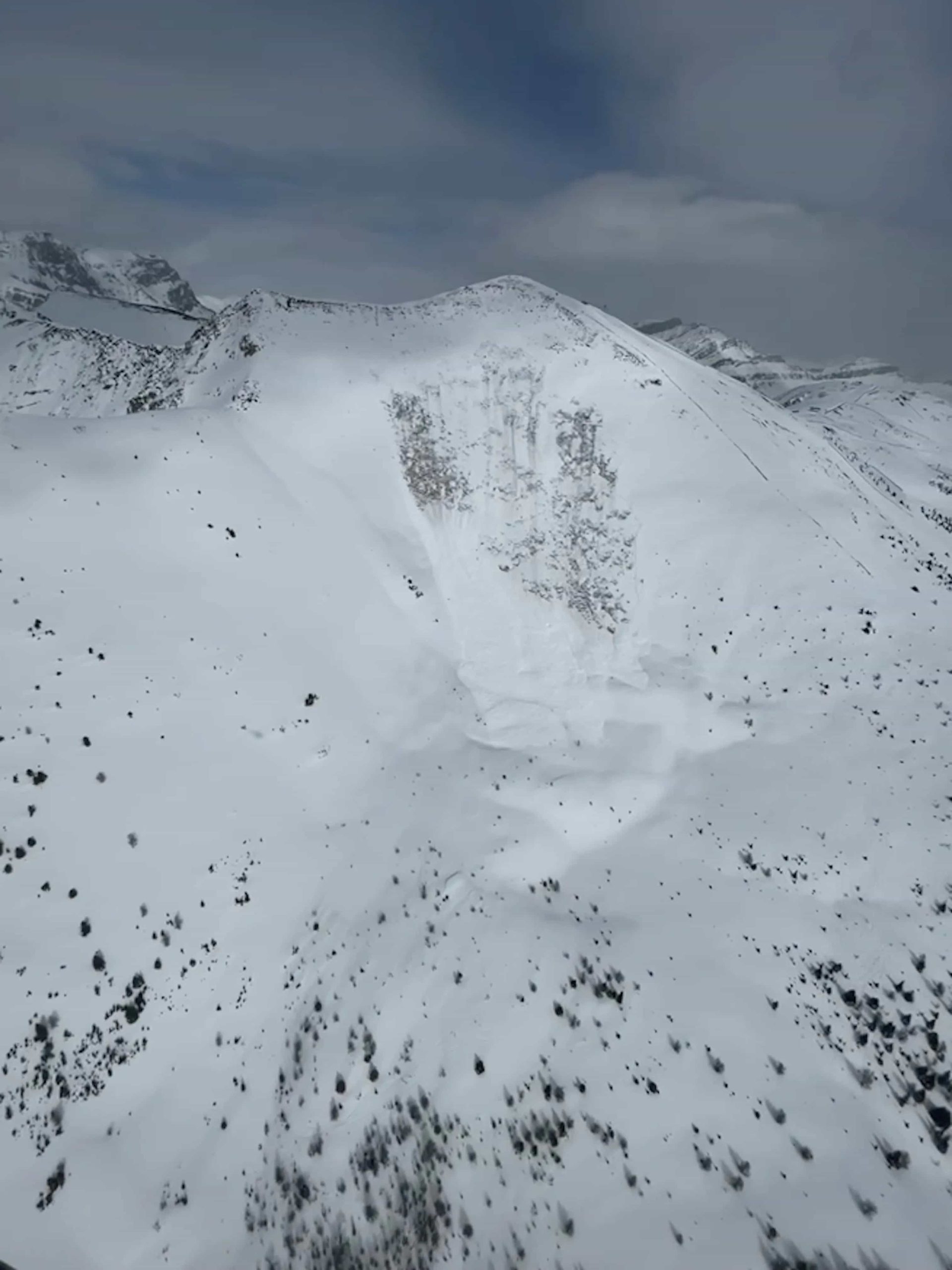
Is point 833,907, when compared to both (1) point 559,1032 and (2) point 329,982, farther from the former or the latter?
(2) point 329,982

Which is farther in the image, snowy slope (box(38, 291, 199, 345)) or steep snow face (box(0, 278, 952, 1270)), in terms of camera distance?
snowy slope (box(38, 291, 199, 345))

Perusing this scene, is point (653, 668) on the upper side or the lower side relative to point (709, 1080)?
upper

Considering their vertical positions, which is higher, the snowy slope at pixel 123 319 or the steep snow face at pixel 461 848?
the snowy slope at pixel 123 319

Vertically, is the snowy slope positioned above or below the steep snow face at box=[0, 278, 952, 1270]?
above

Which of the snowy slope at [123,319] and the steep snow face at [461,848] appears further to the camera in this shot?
the snowy slope at [123,319]

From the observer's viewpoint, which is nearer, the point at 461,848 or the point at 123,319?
the point at 461,848

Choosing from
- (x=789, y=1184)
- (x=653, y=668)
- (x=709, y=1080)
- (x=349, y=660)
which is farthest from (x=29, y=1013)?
(x=653, y=668)

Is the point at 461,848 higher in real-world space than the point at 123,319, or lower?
lower

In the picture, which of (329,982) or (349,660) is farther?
(349,660)
